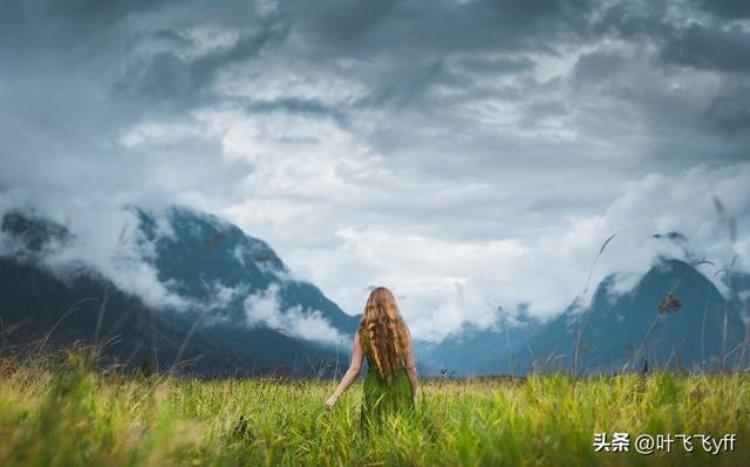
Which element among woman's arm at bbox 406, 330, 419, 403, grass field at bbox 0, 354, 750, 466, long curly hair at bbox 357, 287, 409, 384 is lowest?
grass field at bbox 0, 354, 750, 466

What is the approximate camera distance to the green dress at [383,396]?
934cm

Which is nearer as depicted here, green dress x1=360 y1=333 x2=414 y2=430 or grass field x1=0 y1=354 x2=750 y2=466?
grass field x1=0 y1=354 x2=750 y2=466

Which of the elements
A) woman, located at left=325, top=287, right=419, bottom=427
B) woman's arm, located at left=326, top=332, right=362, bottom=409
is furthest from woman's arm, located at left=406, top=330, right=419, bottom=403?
woman's arm, located at left=326, top=332, right=362, bottom=409

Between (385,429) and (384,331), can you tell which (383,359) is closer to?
(384,331)

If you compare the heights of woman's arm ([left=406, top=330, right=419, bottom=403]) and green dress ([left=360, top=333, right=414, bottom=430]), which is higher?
woman's arm ([left=406, top=330, right=419, bottom=403])

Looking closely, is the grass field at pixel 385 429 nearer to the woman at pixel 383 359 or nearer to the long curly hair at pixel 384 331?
the woman at pixel 383 359

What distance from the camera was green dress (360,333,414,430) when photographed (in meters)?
9.34

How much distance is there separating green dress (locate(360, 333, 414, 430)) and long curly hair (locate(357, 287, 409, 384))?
15 cm

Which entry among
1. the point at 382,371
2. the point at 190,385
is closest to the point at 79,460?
the point at 382,371

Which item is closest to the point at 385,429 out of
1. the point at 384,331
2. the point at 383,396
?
the point at 383,396

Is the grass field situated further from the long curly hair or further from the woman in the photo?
the long curly hair

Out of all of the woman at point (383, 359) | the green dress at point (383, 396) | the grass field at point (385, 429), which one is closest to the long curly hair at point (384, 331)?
the woman at point (383, 359)

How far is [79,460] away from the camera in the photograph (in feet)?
16.4

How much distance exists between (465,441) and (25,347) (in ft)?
24.7
